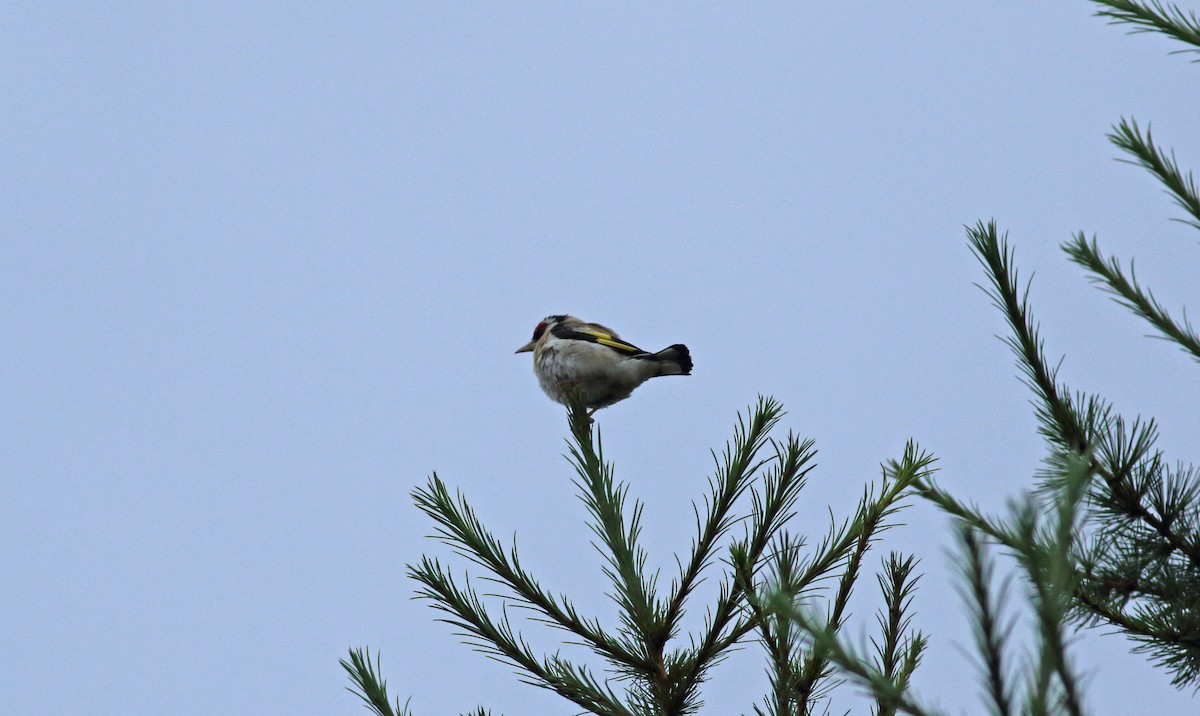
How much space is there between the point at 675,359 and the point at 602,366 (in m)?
0.43

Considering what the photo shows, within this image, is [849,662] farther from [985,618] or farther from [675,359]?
[675,359]

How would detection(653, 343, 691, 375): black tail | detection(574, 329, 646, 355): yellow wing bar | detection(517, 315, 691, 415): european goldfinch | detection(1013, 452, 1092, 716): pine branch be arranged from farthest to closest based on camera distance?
1. detection(574, 329, 646, 355): yellow wing bar
2. detection(517, 315, 691, 415): european goldfinch
3. detection(653, 343, 691, 375): black tail
4. detection(1013, 452, 1092, 716): pine branch

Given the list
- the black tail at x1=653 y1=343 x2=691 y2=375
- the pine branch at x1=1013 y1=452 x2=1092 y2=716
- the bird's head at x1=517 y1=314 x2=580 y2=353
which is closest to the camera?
the pine branch at x1=1013 y1=452 x2=1092 y2=716

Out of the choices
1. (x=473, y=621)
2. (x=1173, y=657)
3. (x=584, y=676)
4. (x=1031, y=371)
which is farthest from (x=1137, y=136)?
(x=473, y=621)

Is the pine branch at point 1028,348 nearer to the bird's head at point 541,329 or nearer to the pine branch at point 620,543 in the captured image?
the pine branch at point 620,543

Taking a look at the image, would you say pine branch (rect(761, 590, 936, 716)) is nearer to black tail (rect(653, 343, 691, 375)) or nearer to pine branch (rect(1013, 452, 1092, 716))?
pine branch (rect(1013, 452, 1092, 716))

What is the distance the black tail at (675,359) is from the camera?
530 cm

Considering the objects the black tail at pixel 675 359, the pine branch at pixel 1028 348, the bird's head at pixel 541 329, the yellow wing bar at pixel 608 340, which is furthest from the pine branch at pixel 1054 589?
the bird's head at pixel 541 329

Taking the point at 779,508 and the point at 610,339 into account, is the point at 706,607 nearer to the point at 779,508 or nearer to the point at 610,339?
the point at 779,508

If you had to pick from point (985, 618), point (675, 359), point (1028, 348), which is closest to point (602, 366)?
point (675, 359)

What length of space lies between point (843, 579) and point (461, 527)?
1.03m

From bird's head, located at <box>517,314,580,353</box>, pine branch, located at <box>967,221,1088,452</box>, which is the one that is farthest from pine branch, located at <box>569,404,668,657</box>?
bird's head, located at <box>517,314,580,353</box>

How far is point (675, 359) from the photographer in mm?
5375

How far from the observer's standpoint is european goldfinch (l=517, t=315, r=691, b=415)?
5.45 meters
